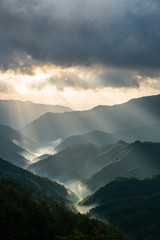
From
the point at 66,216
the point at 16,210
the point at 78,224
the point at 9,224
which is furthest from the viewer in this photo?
the point at 66,216

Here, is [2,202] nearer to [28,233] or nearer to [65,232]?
[28,233]

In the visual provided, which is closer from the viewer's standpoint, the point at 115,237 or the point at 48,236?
the point at 115,237

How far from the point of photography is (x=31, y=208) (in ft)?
383

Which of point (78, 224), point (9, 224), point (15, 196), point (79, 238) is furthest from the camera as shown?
point (78, 224)

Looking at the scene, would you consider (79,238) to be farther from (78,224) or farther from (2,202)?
(78,224)

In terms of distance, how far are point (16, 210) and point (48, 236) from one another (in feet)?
59.4

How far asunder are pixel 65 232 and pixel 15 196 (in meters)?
32.9

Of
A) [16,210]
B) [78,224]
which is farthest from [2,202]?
[78,224]

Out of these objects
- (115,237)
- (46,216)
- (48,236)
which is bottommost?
(115,237)

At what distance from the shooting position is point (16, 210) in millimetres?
101438

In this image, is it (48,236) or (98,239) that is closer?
(98,239)

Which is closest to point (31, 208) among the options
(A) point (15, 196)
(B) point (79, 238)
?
(A) point (15, 196)

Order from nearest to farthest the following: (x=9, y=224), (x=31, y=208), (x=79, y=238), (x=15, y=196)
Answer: (x=79, y=238) < (x=9, y=224) < (x=31, y=208) < (x=15, y=196)

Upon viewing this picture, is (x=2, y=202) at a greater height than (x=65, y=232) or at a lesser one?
greater
